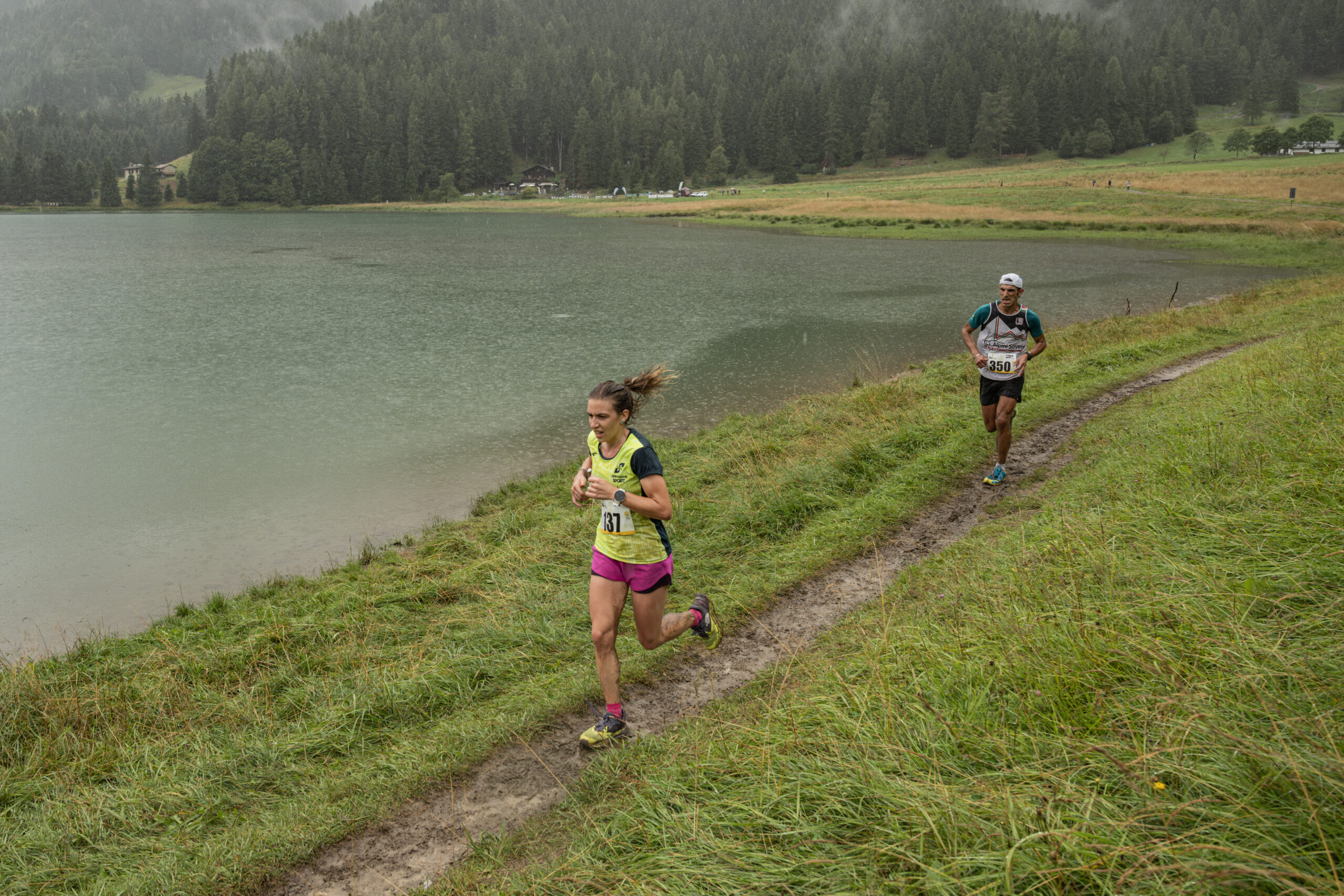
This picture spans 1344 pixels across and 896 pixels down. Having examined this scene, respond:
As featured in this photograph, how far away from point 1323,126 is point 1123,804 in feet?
530

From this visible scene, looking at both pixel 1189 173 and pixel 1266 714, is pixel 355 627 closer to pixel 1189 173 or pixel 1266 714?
pixel 1266 714

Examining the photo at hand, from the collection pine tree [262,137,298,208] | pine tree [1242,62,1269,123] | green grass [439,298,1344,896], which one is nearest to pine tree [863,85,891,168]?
pine tree [1242,62,1269,123]

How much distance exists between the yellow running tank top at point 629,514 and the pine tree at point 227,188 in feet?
584

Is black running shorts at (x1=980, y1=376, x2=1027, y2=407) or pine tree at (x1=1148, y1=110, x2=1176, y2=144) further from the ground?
pine tree at (x1=1148, y1=110, x2=1176, y2=144)

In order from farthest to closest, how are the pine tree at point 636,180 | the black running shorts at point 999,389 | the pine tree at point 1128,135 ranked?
1. the pine tree at point 636,180
2. the pine tree at point 1128,135
3. the black running shorts at point 999,389

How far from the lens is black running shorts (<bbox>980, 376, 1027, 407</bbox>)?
37.1 feet

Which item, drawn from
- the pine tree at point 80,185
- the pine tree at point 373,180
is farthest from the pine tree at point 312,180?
the pine tree at point 80,185

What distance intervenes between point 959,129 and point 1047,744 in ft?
589

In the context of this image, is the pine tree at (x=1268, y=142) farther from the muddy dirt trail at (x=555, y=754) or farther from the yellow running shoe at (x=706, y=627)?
the yellow running shoe at (x=706, y=627)

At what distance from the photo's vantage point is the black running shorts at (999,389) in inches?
445

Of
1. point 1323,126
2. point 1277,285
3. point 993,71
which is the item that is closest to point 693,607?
point 1277,285

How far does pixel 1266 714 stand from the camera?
12.0 ft

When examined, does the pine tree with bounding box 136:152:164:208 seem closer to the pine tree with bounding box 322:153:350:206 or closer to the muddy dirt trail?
the pine tree with bounding box 322:153:350:206

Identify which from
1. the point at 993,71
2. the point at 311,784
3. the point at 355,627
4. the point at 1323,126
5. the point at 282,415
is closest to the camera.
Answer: the point at 311,784
